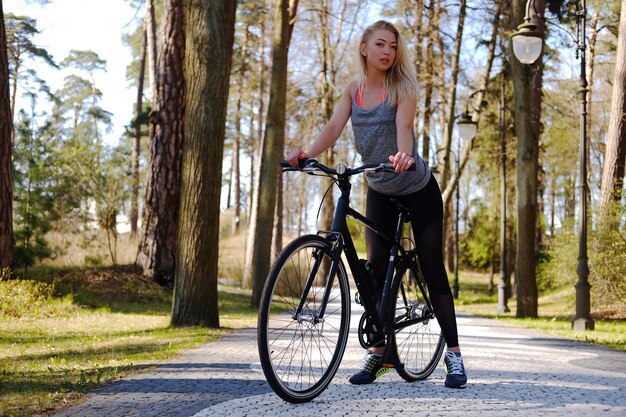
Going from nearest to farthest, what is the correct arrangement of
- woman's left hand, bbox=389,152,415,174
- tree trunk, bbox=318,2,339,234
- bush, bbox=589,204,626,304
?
woman's left hand, bbox=389,152,415,174
bush, bbox=589,204,626,304
tree trunk, bbox=318,2,339,234

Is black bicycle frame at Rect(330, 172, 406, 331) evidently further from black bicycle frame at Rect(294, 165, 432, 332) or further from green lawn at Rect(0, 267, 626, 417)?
green lawn at Rect(0, 267, 626, 417)

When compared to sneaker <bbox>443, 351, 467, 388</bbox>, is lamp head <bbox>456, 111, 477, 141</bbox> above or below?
above

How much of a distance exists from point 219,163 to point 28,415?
580cm

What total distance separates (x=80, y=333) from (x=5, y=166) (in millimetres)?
4177

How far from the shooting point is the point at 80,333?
8.99 metres

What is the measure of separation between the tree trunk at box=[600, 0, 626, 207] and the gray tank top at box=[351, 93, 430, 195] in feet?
47.9

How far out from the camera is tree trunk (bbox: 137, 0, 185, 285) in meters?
15.5

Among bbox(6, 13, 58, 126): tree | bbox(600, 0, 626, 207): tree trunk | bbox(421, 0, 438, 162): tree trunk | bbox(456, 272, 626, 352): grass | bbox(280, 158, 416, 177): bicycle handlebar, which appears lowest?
bbox(456, 272, 626, 352): grass

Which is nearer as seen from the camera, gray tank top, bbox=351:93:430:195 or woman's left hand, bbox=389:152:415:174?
Result: woman's left hand, bbox=389:152:415:174

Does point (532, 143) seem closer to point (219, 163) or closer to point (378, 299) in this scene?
point (219, 163)

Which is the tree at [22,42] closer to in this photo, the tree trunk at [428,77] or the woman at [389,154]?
the tree trunk at [428,77]

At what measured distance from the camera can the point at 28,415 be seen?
3.91 m

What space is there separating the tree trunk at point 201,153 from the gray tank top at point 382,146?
4.65 metres

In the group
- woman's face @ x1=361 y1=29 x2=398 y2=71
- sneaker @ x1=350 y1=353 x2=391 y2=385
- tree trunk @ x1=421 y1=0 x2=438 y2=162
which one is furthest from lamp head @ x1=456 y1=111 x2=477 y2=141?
sneaker @ x1=350 y1=353 x2=391 y2=385
